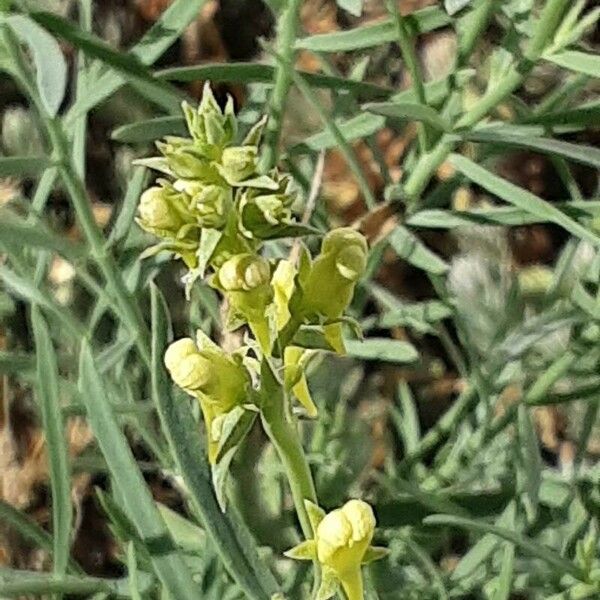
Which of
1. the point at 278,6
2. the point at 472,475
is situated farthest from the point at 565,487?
the point at 278,6

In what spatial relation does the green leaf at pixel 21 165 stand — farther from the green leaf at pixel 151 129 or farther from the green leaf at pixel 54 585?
the green leaf at pixel 54 585

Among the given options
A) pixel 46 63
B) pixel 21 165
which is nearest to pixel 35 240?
pixel 21 165

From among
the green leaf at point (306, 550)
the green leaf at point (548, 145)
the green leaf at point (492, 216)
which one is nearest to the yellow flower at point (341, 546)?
the green leaf at point (306, 550)

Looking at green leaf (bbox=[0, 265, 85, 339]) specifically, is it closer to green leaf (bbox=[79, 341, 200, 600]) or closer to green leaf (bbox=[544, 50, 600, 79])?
green leaf (bbox=[79, 341, 200, 600])

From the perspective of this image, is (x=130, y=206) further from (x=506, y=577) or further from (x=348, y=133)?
(x=506, y=577)

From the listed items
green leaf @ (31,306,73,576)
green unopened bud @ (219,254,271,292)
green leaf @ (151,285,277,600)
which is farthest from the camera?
green leaf @ (31,306,73,576)

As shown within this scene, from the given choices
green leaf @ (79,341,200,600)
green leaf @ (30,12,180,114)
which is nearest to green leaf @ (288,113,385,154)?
green leaf @ (30,12,180,114)
